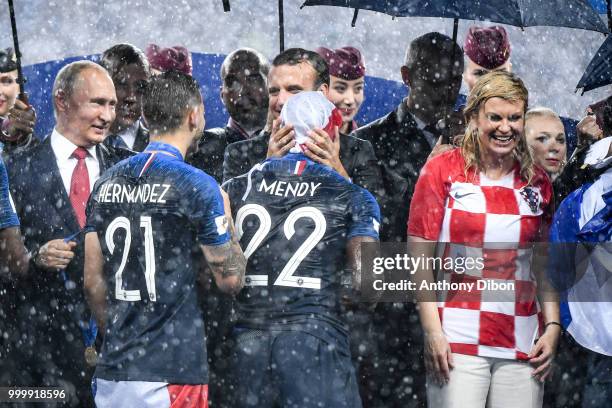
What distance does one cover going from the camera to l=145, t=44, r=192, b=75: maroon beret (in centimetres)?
483

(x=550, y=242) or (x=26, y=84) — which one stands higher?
(x=26, y=84)

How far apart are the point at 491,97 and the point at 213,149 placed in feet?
4.19

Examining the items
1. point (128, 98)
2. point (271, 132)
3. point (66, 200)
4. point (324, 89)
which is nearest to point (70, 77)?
point (128, 98)

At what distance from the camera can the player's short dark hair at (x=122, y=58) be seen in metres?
4.56

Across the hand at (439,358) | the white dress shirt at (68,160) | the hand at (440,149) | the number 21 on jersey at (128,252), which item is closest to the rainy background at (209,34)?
the white dress shirt at (68,160)

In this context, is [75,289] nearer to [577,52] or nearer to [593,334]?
[593,334]

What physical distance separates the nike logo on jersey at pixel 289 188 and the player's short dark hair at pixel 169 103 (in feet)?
1.24

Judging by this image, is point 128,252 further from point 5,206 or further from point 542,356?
point 542,356

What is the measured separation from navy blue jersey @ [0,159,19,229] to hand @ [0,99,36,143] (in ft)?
0.99

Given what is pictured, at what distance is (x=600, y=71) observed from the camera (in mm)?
4691

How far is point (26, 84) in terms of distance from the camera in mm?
4727

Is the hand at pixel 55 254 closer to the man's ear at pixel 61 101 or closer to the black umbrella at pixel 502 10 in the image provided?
the man's ear at pixel 61 101

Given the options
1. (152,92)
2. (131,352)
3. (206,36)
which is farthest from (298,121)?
(206,36)

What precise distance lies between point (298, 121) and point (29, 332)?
1.57 metres
